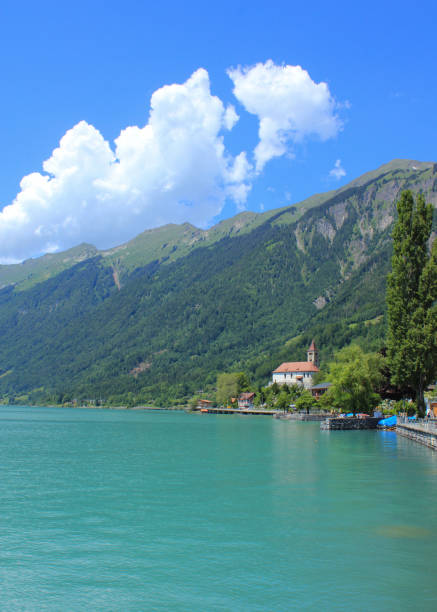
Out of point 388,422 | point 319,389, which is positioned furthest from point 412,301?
point 319,389

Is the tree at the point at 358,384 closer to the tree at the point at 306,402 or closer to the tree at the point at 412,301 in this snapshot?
the tree at the point at 412,301

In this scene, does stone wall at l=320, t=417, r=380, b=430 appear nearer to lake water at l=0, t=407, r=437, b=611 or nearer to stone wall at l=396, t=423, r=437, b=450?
stone wall at l=396, t=423, r=437, b=450

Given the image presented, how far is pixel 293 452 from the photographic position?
53.8 meters

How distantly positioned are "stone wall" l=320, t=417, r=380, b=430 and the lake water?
47.0 metres

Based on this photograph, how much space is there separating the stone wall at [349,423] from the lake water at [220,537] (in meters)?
47.0

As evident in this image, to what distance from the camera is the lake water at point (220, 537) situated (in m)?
16.1

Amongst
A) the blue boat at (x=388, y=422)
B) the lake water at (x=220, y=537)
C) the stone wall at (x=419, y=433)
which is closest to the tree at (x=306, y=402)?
the blue boat at (x=388, y=422)

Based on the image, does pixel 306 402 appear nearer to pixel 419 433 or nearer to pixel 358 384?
pixel 358 384

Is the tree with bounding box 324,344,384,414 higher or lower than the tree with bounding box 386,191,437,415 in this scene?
lower

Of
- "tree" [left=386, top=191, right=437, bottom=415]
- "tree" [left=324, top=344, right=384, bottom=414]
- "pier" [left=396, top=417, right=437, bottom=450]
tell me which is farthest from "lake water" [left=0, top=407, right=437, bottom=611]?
"tree" [left=324, top=344, right=384, bottom=414]

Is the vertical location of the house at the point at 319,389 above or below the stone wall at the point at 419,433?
above

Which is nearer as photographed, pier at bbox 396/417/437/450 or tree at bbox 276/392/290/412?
pier at bbox 396/417/437/450

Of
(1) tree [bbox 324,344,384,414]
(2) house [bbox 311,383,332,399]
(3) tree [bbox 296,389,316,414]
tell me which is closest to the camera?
(1) tree [bbox 324,344,384,414]

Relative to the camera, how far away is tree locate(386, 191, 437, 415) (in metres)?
61.0
